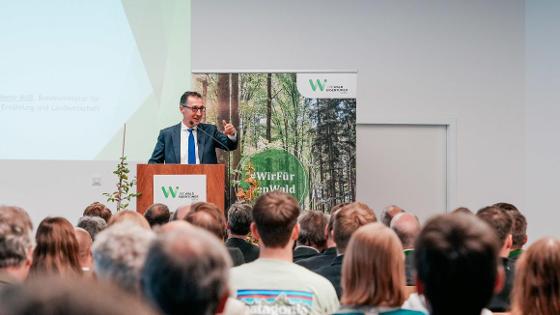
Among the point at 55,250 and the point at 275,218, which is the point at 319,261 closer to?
the point at 275,218

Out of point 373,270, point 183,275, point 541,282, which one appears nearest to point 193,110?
point 373,270

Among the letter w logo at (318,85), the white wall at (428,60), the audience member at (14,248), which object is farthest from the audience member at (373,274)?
the white wall at (428,60)

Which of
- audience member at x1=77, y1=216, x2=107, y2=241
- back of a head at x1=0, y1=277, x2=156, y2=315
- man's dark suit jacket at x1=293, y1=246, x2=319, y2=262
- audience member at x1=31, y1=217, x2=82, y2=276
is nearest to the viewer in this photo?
back of a head at x1=0, y1=277, x2=156, y2=315

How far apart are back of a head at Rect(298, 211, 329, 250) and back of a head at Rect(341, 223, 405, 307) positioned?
1.80 metres

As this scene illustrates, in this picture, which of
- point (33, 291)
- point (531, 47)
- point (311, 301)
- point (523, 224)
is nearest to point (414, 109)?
point (531, 47)

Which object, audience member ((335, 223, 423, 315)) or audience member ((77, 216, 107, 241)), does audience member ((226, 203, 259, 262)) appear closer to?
audience member ((77, 216, 107, 241))

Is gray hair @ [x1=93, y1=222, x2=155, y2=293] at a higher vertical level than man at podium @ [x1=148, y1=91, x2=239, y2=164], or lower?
lower

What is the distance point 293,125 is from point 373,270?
4.92m

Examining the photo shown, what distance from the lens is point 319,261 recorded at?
3.74m

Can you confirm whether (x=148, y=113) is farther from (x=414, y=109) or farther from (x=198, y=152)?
(x=414, y=109)

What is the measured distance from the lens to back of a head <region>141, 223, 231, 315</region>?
141cm

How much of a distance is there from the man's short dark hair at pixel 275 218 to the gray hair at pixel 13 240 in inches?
35.6

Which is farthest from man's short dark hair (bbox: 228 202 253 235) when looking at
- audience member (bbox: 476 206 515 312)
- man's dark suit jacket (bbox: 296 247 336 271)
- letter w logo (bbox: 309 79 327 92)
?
letter w logo (bbox: 309 79 327 92)

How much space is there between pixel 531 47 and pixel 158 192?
5298 mm
